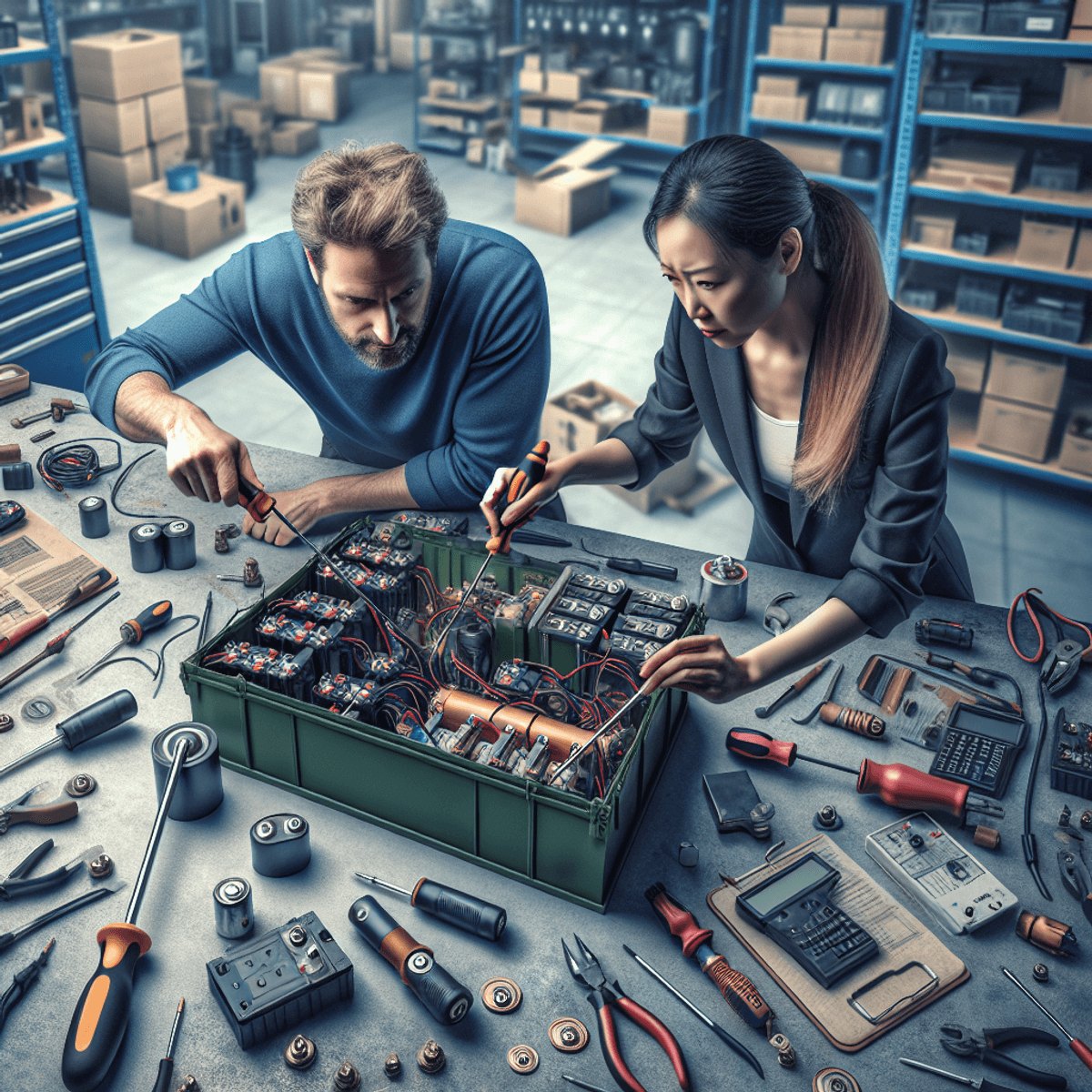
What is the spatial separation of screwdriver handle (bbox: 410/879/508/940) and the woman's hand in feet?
1.14

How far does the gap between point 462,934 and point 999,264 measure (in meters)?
3.54

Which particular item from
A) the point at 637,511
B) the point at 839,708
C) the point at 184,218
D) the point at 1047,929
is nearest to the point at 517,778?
the point at 839,708

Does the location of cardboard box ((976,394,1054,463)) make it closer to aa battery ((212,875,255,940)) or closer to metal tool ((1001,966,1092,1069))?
metal tool ((1001,966,1092,1069))

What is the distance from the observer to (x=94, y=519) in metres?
1.87

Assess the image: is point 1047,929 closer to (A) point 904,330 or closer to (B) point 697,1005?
(B) point 697,1005

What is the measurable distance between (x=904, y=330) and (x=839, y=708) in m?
0.57

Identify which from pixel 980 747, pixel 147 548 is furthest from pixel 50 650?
pixel 980 747

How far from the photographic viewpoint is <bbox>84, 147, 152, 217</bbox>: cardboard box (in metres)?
5.91

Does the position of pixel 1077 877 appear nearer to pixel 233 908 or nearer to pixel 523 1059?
pixel 523 1059

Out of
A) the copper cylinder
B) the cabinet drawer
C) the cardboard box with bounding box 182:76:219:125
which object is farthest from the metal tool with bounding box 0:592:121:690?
the cardboard box with bounding box 182:76:219:125

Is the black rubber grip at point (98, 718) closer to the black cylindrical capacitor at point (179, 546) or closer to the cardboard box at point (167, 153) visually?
the black cylindrical capacitor at point (179, 546)

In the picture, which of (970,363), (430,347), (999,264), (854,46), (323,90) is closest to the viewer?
(430,347)

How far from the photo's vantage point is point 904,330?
1.45 m

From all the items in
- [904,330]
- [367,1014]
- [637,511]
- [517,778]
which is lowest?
[637,511]
